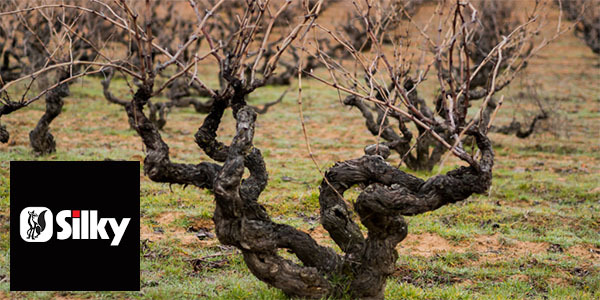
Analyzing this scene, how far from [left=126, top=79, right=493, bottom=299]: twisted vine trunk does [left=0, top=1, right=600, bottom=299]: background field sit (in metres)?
0.44

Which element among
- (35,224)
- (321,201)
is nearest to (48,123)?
(35,224)

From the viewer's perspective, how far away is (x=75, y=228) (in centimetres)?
548

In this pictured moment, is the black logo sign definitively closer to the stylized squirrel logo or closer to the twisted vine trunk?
the stylized squirrel logo

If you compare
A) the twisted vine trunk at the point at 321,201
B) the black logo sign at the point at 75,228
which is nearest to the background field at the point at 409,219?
the black logo sign at the point at 75,228

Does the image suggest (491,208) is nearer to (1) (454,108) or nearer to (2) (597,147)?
(1) (454,108)

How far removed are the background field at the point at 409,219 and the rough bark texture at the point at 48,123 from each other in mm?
236

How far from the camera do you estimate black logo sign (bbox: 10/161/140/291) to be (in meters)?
5.47

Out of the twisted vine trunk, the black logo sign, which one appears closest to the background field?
the black logo sign

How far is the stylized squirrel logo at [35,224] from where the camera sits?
215 inches

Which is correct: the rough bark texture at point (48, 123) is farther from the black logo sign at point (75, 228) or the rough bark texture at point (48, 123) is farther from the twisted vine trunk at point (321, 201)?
the twisted vine trunk at point (321, 201)

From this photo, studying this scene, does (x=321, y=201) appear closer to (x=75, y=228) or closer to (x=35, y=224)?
(x=75, y=228)

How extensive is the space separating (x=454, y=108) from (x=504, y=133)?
32.8ft

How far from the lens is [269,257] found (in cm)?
498

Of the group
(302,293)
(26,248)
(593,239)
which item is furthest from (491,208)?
(26,248)
